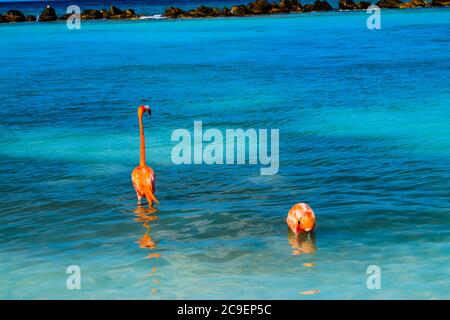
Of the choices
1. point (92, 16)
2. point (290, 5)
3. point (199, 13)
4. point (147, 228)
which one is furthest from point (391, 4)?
point (147, 228)

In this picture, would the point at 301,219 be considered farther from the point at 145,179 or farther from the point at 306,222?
the point at 145,179

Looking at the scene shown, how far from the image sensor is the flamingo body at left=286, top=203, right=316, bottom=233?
13883mm

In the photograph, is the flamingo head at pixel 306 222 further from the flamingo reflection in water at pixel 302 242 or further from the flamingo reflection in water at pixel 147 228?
the flamingo reflection in water at pixel 147 228

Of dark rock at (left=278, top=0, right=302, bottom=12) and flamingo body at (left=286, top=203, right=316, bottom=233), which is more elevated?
dark rock at (left=278, top=0, right=302, bottom=12)

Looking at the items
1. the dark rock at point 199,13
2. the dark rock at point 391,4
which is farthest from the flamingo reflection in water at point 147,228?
the dark rock at point 391,4

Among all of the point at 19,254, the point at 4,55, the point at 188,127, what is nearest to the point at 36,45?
the point at 4,55

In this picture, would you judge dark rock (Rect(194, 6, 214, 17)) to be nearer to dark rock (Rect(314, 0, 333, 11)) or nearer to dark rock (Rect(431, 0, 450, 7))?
dark rock (Rect(314, 0, 333, 11))

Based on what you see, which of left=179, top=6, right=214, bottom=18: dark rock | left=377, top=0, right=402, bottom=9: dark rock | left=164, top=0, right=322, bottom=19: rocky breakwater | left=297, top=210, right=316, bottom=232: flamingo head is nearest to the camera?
left=297, top=210, right=316, bottom=232: flamingo head

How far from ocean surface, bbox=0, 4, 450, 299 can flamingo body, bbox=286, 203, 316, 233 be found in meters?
→ 0.21

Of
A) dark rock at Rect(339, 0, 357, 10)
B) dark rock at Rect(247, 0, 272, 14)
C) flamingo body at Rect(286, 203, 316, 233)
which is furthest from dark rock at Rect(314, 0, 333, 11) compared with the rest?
flamingo body at Rect(286, 203, 316, 233)

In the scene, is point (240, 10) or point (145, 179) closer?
point (145, 179)

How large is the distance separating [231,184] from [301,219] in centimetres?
441

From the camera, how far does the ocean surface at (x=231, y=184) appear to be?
41.7ft

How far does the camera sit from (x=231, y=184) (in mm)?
18109
